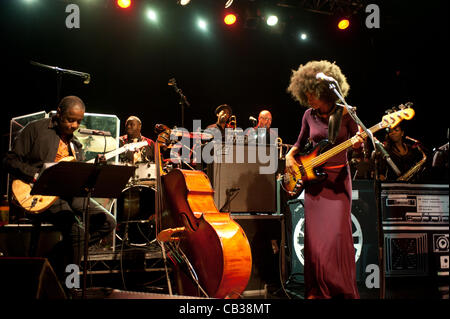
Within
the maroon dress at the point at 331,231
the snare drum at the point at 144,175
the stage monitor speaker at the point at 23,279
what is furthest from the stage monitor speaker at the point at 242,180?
the stage monitor speaker at the point at 23,279

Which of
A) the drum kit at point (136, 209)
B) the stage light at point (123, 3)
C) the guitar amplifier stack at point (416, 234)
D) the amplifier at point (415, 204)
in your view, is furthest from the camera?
the stage light at point (123, 3)

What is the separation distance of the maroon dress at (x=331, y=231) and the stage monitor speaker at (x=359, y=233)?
147cm

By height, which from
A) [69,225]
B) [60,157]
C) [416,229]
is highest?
[60,157]

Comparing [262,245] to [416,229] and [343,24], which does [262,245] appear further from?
[343,24]

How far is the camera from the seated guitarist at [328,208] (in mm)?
3088

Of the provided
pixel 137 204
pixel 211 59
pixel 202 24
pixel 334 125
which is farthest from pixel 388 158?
pixel 211 59

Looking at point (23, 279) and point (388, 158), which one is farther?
point (388, 158)

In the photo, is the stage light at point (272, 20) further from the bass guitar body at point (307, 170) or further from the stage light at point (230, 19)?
the bass guitar body at point (307, 170)

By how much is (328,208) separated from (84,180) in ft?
7.55

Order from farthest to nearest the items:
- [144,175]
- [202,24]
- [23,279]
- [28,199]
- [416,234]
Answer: [202,24] < [144,175] < [416,234] < [28,199] < [23,279]

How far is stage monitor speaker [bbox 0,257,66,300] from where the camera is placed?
1470 mm

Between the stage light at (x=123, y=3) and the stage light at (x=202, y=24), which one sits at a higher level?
the stage light at (x=202, y=24)

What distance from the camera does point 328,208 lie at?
3.19 meters
